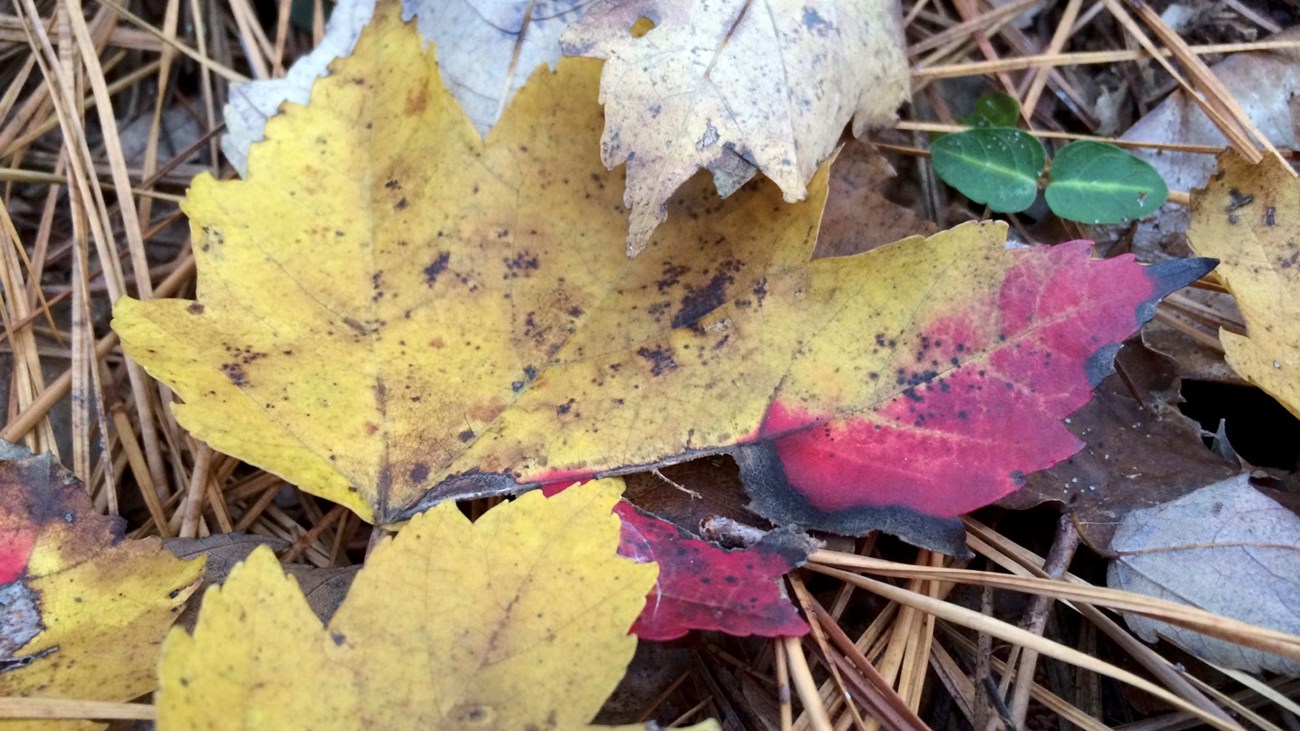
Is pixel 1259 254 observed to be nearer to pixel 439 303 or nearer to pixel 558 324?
pixel 558 324

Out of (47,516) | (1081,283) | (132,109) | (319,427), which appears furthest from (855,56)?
(132,109)

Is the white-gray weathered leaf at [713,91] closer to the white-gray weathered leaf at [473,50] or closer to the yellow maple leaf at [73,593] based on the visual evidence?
the white-gray weathered leaf at [473,50]

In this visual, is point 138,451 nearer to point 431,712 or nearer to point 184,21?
point 431,712

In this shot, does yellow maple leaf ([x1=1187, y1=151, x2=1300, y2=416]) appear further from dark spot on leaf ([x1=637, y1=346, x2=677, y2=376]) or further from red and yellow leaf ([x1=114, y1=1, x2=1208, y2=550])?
dark spot on leaf ([x1=637, y1=346, x2=677, y2=376])

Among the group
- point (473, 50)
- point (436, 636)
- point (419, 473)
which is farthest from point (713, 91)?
point (436, 636)

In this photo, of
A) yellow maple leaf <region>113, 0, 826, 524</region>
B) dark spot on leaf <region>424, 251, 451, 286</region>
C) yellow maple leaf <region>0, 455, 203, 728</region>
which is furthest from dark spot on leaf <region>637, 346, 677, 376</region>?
yellow maple leaf <region>0, 455, 203, 728</region>

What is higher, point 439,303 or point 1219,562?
point 439,303
